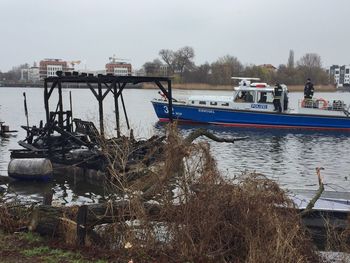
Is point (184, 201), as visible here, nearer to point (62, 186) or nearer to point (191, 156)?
point (191, 156)

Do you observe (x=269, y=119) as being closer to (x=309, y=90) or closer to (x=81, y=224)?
(x=309, y=90)

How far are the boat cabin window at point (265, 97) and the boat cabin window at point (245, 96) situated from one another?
0.48 metres

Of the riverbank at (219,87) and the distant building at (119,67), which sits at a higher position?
the distant building at (119,67)

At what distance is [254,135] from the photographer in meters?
31.1

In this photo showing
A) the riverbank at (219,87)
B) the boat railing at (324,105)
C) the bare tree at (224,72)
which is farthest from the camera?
the bare tree at (224,72)

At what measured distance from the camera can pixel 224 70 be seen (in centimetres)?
8950

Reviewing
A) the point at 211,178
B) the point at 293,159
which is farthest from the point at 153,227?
the point at 293,159

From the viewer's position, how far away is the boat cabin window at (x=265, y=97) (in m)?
34.6

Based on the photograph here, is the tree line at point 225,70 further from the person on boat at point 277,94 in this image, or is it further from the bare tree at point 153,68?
the person on boat at point 277,94

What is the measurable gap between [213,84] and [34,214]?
82776mm

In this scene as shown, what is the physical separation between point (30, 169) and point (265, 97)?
22.5m

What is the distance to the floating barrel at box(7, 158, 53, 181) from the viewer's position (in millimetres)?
14981

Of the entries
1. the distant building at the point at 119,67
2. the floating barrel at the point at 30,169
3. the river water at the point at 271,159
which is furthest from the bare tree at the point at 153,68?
the floating barrel at the point at 30,169

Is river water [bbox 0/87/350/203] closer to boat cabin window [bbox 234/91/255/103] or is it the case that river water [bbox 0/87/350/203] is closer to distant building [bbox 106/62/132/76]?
boat cabin window [bbox 234/91/255/103]
